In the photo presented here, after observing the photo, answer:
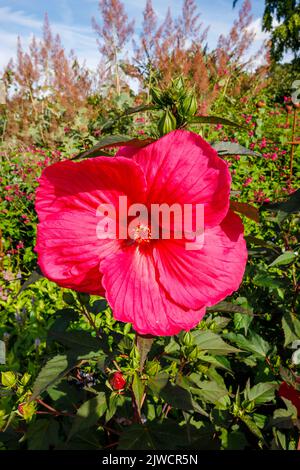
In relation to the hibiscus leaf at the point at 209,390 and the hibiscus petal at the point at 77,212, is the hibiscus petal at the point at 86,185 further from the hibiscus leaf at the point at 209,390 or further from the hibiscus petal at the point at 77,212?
the hibiscus leaf at the point at 209,390

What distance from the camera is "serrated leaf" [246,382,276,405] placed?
106cm

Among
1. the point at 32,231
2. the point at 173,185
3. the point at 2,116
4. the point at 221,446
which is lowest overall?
the point at 221,446

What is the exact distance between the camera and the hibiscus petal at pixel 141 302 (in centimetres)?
57

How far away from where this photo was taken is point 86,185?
1.87 ft

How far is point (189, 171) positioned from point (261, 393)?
32.0 inches

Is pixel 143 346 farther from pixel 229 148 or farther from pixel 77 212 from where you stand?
pixel 229 148

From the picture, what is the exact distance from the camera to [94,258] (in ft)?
2.04

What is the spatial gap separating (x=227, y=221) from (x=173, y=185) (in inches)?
4.2

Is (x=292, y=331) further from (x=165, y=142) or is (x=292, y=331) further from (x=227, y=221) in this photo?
(x=165, y=142)

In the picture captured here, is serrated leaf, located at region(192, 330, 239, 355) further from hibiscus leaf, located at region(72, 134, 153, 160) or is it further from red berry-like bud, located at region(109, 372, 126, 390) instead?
hibiscus leaf, located at region(72, 134, 153, 160)

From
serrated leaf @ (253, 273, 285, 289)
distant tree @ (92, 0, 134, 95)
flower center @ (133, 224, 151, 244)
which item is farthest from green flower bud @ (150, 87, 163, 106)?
distant tree @ (92, 0, 134, 95)

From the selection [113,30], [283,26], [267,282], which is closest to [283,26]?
[283,26]
